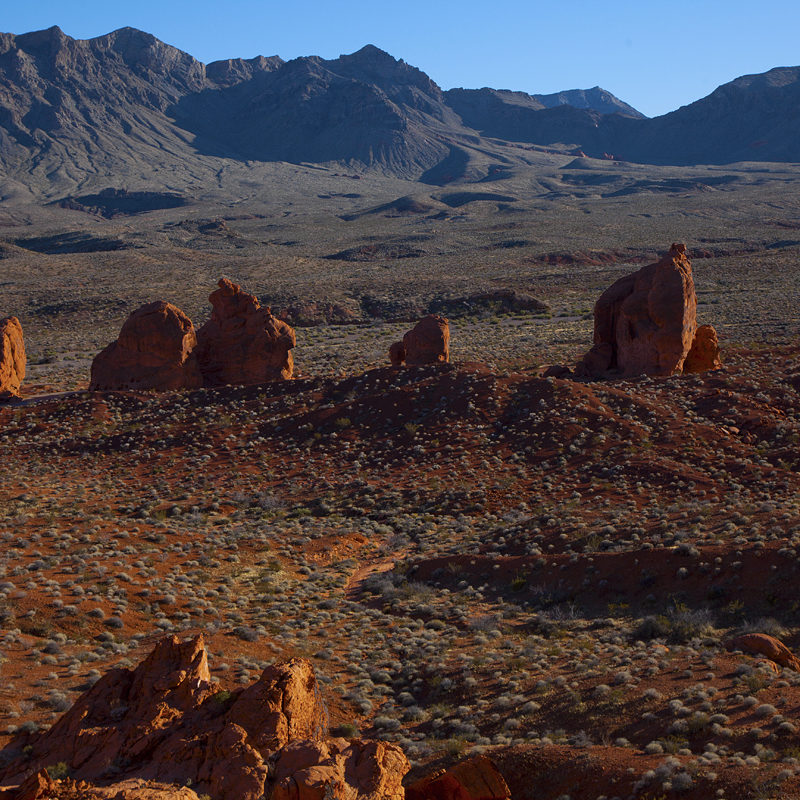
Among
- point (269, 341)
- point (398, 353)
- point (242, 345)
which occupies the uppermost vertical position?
point (269, 341)

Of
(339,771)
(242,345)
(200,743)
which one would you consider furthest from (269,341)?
(339,771)

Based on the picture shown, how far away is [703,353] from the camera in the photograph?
28.8 metres

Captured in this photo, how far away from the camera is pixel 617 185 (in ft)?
516

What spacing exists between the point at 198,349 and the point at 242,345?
1.58 m

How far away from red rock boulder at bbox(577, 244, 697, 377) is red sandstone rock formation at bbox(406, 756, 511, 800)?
21.3 m

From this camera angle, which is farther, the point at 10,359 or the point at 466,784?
the point at 10,359

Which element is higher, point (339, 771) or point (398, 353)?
point (398, 353)

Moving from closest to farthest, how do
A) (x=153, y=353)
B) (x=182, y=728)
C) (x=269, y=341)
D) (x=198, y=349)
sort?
(x=182, y=728)
(x=153, y=353)
(x=269, y=341)
(x=198, y=349)

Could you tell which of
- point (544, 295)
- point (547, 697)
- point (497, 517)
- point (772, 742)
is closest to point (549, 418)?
point (497, 517)

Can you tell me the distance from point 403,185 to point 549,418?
174115 mm

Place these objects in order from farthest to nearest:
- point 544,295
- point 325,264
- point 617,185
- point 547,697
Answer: point 617,185
point 325,264
point 544,295
point 547,697

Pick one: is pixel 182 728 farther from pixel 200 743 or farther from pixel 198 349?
pixel 198 349

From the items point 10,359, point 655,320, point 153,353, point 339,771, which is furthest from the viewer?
point 10,359

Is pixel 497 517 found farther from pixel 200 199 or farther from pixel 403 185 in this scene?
pixel 403 185
